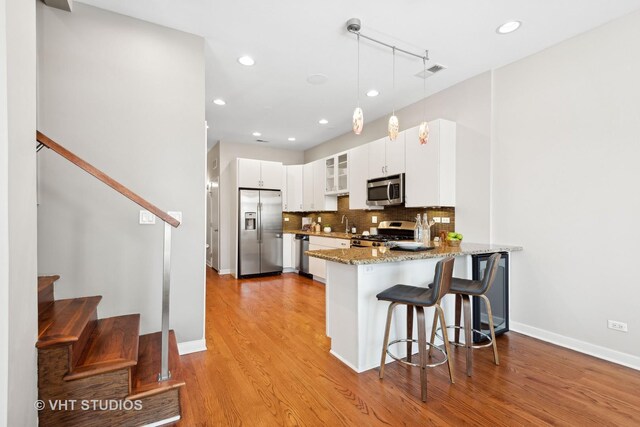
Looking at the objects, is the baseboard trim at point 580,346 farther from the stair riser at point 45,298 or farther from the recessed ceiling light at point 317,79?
the stair riser at point 45,298

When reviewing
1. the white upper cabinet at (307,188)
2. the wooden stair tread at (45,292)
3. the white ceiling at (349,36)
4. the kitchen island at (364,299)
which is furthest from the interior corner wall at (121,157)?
the white upper cabinet at (307,188)

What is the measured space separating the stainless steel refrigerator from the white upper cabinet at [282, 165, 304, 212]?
1.22ft

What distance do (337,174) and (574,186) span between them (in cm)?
347

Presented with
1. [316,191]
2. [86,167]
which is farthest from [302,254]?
[86,167]

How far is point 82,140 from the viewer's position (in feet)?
7.71

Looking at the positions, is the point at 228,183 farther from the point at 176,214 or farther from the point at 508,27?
the point at 508,27

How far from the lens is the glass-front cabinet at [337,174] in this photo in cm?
536

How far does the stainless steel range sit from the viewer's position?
170 inches

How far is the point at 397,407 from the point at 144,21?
11.6 feet

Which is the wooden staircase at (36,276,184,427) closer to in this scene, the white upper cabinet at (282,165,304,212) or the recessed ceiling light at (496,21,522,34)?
the recessed ceiling light at (496,21,522,34)

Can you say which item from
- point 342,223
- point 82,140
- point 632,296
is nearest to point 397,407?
point 632,296

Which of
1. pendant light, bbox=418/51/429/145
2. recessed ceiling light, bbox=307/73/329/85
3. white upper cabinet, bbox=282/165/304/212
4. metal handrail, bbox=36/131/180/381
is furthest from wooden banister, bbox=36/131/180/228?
white upper cabinet, bbox=282/165/304/212

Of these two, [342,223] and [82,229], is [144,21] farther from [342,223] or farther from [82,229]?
[342,223]

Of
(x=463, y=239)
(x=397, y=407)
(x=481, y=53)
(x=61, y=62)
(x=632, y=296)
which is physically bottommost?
(x=397, y=407)
